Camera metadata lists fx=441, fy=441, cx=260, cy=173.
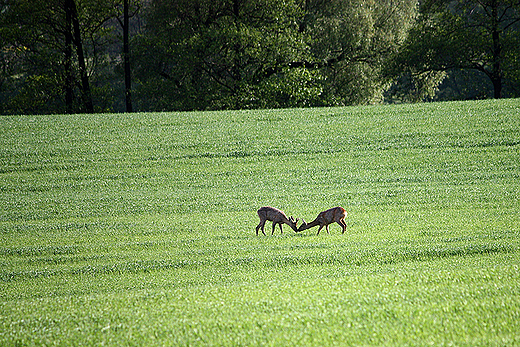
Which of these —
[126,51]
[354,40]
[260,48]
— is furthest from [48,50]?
[354,40]

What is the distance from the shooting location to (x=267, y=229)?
8.61 meters

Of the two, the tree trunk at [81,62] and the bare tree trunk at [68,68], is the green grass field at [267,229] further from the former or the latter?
the bare tree trunk at [68,68]

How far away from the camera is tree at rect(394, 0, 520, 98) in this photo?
27516 millimetres

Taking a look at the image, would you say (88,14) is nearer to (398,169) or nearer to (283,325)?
(398,169)

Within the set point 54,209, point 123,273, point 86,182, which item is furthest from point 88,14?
point 123,273

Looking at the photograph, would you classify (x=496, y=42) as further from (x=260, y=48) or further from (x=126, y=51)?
(x=126, y=51)

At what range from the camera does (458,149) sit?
14000 millimetres

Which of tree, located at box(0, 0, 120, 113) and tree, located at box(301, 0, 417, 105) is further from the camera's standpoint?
tree, located at box(301, 0, 417, 105)

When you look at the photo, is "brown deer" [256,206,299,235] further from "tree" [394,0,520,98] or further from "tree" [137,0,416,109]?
"tree" [394,0,520,98]

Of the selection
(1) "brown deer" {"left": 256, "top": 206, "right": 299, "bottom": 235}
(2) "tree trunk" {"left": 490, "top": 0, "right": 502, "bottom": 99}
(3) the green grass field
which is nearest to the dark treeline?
(2) "tree trunk" {"left": 490, "top": 0, "right": 502, "bottom": 99}

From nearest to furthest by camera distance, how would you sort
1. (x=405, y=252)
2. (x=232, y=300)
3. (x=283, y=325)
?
1. (x=283, y=325)
2. (x=232, y=300)
3. (x=405, y=252)

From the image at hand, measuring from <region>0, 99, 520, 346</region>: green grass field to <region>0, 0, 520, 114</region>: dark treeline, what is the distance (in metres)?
8.98

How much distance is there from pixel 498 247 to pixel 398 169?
250 inches

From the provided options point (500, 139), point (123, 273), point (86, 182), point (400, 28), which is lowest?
point (123, 273)
